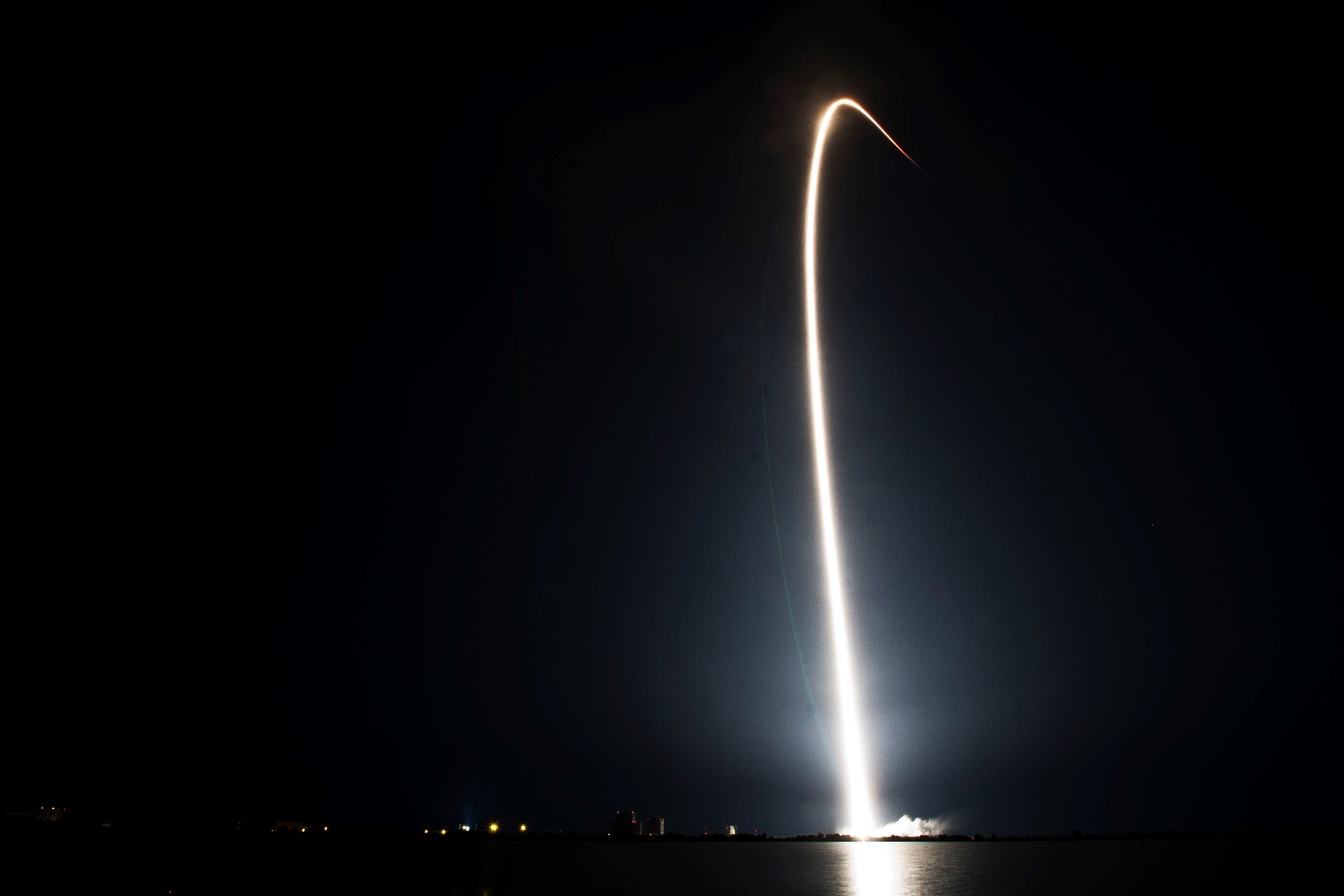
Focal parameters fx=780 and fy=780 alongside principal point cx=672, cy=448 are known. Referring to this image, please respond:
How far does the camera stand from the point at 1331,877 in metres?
84.8

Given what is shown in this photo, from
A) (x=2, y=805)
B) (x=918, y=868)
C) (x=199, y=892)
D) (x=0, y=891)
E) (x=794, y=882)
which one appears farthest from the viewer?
(x=918, y=868)

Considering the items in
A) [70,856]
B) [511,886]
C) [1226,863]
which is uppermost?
[70,856]

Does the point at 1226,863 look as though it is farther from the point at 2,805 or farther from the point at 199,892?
the point at 2,805

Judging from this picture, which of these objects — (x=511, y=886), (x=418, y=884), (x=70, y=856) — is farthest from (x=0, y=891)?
(x=511, y=886)

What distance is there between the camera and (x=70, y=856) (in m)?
63.7

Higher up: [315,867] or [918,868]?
[315,867]

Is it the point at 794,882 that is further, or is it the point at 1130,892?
the point at 794,882

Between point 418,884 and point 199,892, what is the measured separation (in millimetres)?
19515

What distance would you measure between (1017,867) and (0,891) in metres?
112

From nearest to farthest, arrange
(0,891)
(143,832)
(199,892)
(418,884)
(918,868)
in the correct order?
(0,891), (199,892), (418,884), (143,832), (918,868)

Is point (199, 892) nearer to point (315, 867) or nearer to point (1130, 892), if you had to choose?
point (315, 867)

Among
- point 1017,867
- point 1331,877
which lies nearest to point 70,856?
point 1017,867

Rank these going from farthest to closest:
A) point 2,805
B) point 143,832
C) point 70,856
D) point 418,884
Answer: point 143,832 < point 2,805 < point 418,884 < point 70,856

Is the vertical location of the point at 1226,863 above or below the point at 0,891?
below
